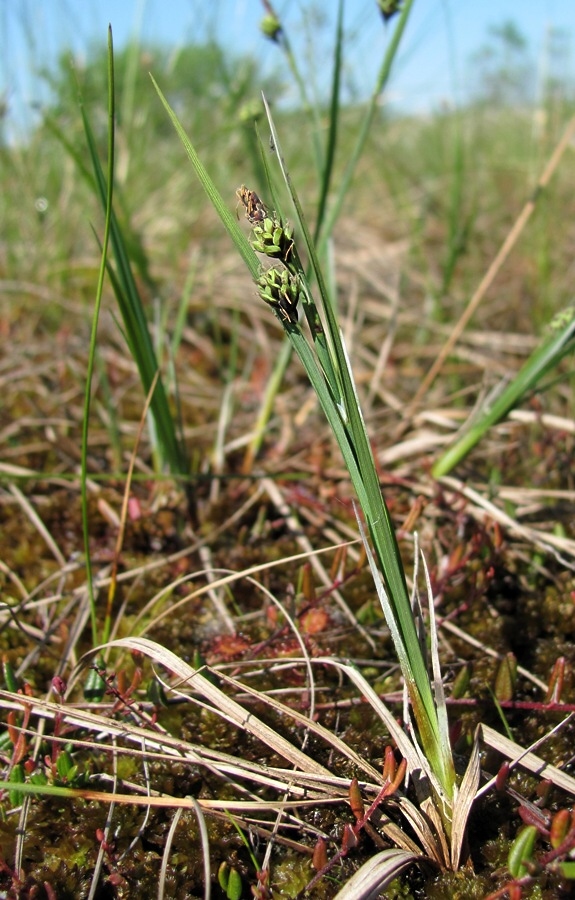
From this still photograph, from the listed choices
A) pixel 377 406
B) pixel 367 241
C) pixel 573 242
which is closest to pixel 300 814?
pixel 377 406

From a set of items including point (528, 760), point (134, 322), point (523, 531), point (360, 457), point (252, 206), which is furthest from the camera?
point (523, 531)

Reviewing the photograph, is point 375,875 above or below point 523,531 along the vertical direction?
below

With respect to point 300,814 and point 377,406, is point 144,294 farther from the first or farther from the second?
point 300,814

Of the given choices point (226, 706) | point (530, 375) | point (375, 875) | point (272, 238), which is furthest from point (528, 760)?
point (272, 238)

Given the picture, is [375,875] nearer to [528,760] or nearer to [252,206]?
[528,760]

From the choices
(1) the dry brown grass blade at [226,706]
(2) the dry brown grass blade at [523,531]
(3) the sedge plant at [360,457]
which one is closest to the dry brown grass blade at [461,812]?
(3) the sedge plant at [360,457]

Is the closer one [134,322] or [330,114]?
[134,322]

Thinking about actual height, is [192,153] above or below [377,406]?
above

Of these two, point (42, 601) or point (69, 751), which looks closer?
point (69, 751)

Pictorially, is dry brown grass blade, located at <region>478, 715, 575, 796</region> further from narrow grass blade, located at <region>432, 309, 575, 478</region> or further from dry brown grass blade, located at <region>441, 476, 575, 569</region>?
narrow grass blade, located at <region>432, 309, 575, 478</region>

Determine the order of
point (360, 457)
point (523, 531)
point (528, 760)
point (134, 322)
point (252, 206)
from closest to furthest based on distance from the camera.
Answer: point (252, 206), point (360, 457), point (528, 760), point (134, 322), point (523, 531)

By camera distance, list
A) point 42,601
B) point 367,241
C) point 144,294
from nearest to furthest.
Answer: point 42,601 < point 144,294 < point 367,241
